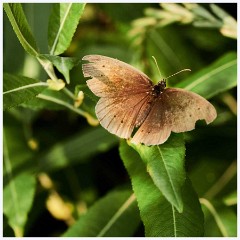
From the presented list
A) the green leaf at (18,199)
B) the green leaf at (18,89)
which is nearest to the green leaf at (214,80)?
the green leaf at (18,89)

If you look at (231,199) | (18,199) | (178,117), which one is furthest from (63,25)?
(231,199)

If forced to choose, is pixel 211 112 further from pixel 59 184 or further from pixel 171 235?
pixel 59 184

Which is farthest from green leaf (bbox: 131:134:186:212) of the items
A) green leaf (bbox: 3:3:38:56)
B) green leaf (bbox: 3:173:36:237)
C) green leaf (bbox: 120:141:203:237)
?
green leaf (bbox: 3:173:36:237)

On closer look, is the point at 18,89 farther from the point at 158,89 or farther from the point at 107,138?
the point at 107,138

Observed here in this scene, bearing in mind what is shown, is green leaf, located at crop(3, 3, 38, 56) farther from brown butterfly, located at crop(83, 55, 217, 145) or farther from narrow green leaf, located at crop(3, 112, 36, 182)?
narrow green leaf, located at crop(3, 112, 36, 182)

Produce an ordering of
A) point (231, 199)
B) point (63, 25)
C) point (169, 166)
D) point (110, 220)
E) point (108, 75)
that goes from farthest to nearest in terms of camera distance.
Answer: point (231, 199), point (110, 220), point (63, 25), point (108, 75), point (169, 166)

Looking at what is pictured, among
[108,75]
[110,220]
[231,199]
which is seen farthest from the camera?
[231,199]
